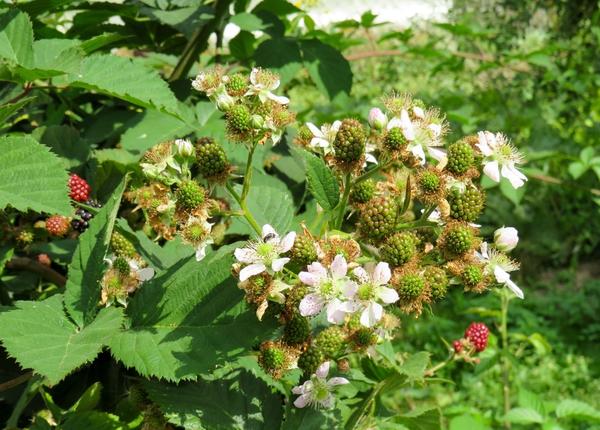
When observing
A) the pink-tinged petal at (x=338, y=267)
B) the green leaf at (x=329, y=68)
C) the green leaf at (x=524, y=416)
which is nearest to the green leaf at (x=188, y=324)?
the pink-tinged petal at (x=338, y=267)

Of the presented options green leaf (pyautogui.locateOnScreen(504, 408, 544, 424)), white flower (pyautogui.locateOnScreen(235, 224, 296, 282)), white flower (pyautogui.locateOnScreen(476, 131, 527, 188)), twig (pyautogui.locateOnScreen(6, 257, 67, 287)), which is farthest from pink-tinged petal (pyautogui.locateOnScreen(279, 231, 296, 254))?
green leaf (pyautogui.locateOnScreen(504, 408, 544, 424))

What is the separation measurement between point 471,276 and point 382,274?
142 mm

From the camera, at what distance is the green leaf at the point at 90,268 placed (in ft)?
3.43

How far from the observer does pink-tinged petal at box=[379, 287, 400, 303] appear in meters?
0.92

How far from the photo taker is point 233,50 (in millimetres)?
1948

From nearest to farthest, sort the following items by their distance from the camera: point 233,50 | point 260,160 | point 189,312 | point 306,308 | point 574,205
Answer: point 306,308, point 189,312, point 260,160, point 233,50, point 574,205

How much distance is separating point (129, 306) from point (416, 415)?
1.61ft

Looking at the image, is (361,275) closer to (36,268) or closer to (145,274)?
(145,274)

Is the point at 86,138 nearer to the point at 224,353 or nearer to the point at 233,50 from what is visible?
the point at 233,50

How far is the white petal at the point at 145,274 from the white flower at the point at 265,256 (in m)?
0.21

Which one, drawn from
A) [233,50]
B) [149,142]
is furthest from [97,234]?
[233,50]

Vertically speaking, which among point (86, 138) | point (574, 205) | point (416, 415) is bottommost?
point (574, 205)

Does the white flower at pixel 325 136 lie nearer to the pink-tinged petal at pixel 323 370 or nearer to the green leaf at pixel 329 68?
the pink-tinged petal at pixel 323 370

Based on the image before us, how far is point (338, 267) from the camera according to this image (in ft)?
3.01
